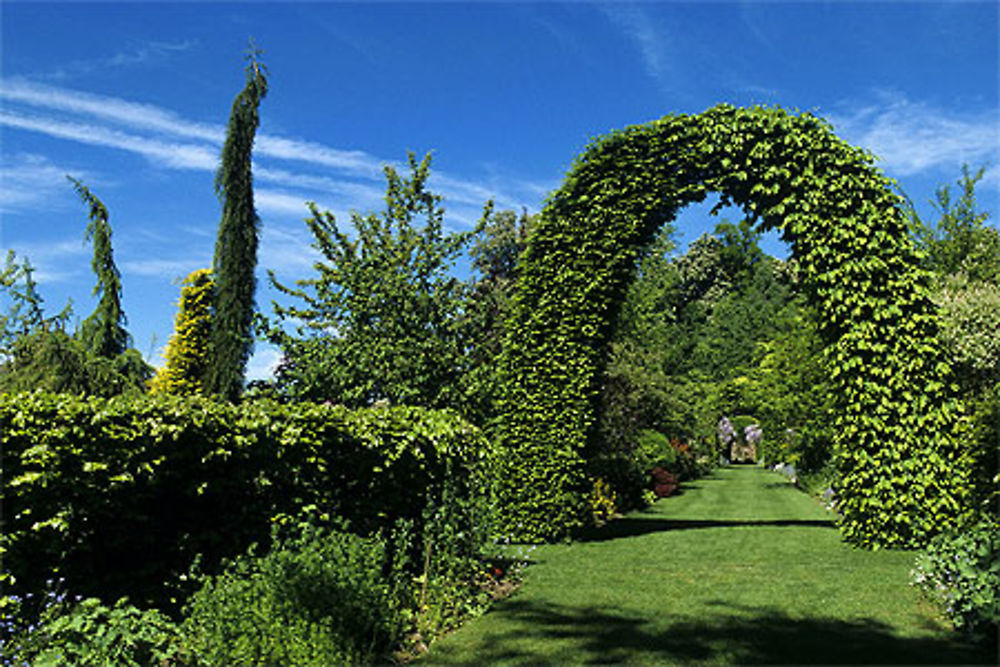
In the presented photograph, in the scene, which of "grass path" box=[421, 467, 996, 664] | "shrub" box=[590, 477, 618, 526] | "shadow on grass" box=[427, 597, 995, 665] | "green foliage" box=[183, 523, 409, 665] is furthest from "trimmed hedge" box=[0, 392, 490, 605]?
"shrub" box=[590, 477, 618, 526]

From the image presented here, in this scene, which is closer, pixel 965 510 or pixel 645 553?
pixel 965 510

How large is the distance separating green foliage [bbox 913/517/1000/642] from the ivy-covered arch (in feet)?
8.81

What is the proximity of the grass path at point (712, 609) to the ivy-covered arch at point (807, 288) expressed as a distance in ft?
3.10

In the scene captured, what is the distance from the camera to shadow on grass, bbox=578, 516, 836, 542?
11.9m

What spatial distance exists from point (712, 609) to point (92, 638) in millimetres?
5116

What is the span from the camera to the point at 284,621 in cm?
543

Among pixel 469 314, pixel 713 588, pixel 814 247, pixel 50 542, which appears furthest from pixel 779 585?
pixel 469 314

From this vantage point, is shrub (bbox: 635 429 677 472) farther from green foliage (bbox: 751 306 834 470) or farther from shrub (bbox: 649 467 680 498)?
green foliage (bbox: 751 306 834 470)

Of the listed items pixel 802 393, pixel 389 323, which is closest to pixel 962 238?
pixel 802 393

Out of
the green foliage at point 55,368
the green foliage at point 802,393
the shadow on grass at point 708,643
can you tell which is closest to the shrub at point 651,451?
the green foliage at point 802,393

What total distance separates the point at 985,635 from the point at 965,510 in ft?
14.2

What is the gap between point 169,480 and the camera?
623cm

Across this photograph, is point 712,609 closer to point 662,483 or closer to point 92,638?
point 92,638

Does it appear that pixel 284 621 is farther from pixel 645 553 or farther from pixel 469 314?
pixel 469 314
